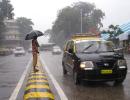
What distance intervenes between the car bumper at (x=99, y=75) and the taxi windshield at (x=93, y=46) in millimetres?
1263

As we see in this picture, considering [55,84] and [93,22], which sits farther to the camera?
[93,22]

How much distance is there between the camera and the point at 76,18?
9212 centimetres

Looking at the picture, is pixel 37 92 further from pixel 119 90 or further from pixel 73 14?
pixel 73 14

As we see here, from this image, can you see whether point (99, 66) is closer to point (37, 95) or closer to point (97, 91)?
point (97, 91)

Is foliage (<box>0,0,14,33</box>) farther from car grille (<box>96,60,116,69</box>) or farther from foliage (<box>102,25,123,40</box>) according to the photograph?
car grille (<box>96,60,116,69</box>)

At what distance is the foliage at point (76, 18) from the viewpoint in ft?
302

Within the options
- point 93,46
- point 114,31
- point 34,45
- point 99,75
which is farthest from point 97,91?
point 114,31

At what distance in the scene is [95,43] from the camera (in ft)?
48.9

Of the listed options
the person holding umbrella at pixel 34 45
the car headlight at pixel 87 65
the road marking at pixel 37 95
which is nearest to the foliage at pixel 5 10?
the person holding umbrella at pixel 34 45

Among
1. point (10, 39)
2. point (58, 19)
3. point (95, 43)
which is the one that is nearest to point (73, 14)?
point (58, 19)

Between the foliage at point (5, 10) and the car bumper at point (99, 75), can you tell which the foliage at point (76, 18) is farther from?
the car bumper at point (99, 75)

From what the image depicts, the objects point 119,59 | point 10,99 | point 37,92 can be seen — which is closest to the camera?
point 37,92

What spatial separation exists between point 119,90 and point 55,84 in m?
2.94

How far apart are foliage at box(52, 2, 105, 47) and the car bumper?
7796cm
